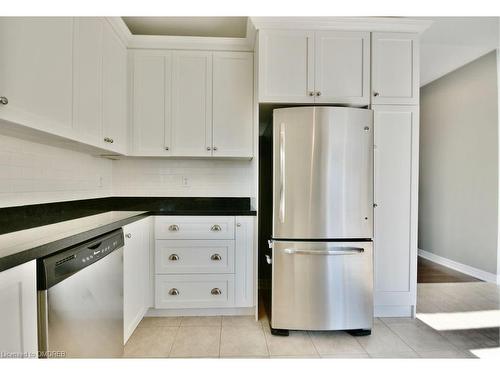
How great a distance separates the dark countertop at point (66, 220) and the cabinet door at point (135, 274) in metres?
0.10

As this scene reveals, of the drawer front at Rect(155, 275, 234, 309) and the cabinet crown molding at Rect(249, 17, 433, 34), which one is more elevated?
the cabinet crown molding at Rect(249, 17, 433, 34)

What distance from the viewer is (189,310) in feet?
7.22

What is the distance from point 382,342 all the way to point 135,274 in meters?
1.79

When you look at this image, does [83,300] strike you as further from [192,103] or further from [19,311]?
[192,103]

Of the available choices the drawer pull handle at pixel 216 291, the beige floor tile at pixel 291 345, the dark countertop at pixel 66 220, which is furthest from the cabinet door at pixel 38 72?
the beige floor tile at pixel 291 345

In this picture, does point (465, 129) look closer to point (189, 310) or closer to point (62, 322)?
point (189, 310)

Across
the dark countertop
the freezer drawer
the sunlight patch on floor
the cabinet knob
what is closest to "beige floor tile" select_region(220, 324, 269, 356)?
the freezer drawer

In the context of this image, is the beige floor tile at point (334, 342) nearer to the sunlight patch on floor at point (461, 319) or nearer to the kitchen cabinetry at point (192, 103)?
the sunlight patch on floor at point (461, 319)

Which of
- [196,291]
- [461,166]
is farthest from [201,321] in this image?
[461,166]

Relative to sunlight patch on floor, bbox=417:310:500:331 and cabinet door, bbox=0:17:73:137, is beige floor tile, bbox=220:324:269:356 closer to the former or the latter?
sunlight patch on floor, bbox=417:310:500:331

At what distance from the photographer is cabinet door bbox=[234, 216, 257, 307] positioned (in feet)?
7.05

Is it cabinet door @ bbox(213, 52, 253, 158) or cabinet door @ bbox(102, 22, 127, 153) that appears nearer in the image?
cabinet door @ bbox(102, 22, 127, 153)

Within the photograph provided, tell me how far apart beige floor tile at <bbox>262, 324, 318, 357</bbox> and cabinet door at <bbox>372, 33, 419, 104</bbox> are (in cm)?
188

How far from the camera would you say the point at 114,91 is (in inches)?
81.5
